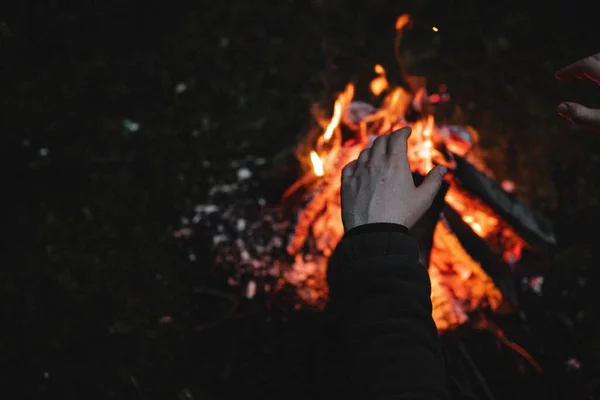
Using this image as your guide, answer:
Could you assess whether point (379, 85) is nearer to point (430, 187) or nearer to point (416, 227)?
point (416, 227)

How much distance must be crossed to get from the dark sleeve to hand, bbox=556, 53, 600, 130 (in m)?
0.67

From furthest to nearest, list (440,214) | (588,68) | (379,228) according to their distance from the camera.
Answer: (440,214), (588,68), (379,228)

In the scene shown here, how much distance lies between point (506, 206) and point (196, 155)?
75.8 inches

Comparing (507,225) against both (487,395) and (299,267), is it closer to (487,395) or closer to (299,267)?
(487,395)

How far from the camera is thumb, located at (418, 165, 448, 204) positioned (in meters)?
1.73

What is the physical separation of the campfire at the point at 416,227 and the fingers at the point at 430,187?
0.58 metres

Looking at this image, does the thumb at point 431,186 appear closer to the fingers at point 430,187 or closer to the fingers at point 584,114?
the fingers at point 430,187

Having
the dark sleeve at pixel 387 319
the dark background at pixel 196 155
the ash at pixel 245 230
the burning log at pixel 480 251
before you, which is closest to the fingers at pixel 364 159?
the dark sleeve at pixel 387 319

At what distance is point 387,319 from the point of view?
1.47m

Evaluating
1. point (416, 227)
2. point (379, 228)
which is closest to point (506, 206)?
point (416, 227)

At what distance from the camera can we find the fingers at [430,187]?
1733 millimetres

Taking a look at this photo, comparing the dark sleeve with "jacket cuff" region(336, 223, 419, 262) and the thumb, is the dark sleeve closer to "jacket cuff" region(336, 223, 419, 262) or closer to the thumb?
"jacket cuff" region(336, 223, 419, 262)

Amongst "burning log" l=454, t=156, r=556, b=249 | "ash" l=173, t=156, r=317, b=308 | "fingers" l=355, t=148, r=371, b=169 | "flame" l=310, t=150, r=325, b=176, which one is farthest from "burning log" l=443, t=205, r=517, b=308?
"fingers" l=355, t=148, r=371, b=169

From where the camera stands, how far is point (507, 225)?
102 inches
